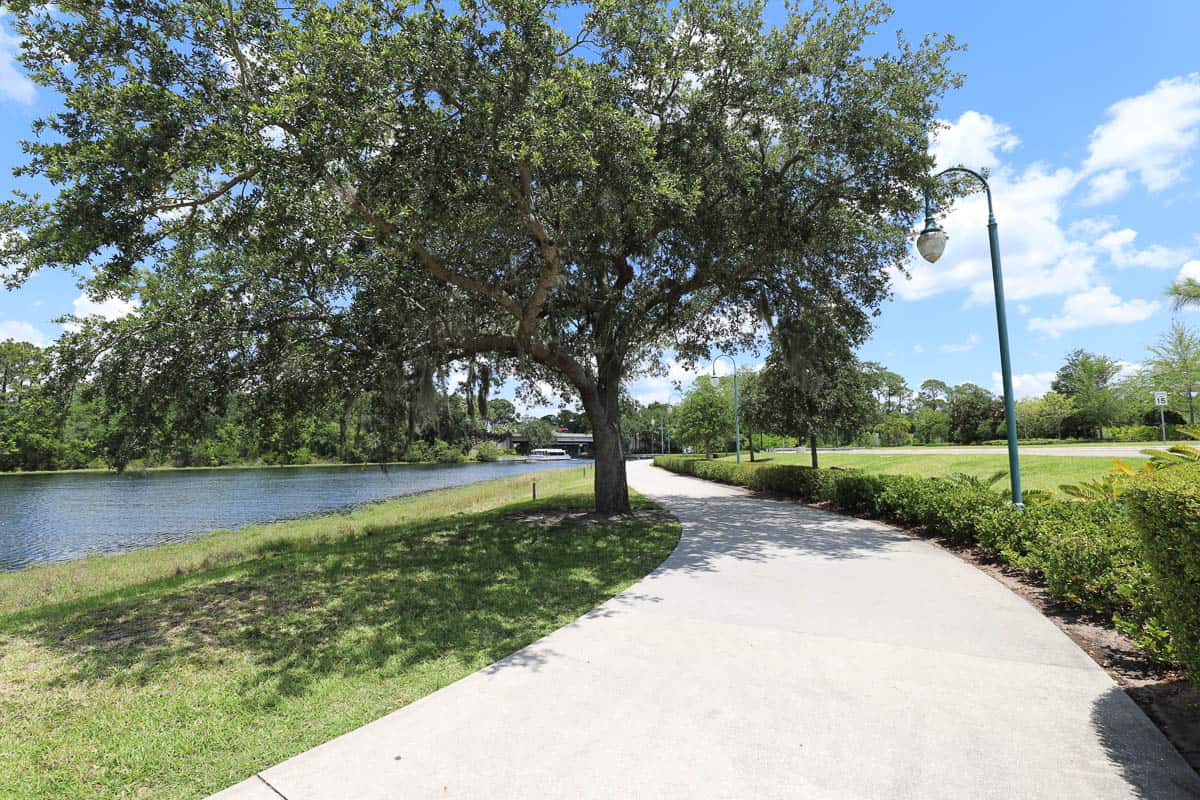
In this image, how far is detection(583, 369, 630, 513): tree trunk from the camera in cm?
1251

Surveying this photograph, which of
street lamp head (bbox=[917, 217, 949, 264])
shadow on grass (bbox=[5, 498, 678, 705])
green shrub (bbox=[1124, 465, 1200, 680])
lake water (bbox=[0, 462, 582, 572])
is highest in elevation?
street lamp head (bbox=[917, 217, 949, 264])

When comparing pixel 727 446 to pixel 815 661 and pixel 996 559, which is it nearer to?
pixel 996 559

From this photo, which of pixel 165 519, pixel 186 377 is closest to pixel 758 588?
pixel 186 377

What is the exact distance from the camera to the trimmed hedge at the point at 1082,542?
10.3ft

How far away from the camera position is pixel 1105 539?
17.5 feet

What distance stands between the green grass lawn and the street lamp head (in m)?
5.97

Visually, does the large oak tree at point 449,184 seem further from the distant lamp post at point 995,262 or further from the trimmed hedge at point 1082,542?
the trimmed hedge at point 1082,542

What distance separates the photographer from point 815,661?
417 centimetres

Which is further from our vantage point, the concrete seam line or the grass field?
the grass field

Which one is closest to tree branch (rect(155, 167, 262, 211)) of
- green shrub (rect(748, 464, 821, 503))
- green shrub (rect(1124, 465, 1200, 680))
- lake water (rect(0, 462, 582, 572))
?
lake water (rect(0, 462, 582, 572))

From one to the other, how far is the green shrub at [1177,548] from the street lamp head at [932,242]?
572 cm

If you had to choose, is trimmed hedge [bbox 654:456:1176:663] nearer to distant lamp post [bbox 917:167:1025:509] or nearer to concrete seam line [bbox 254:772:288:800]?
distant lamp post [bbox 917:167:1025:509]

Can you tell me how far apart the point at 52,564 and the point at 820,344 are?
64.1ft

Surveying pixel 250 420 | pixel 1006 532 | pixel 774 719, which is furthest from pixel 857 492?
pixel 250 420
